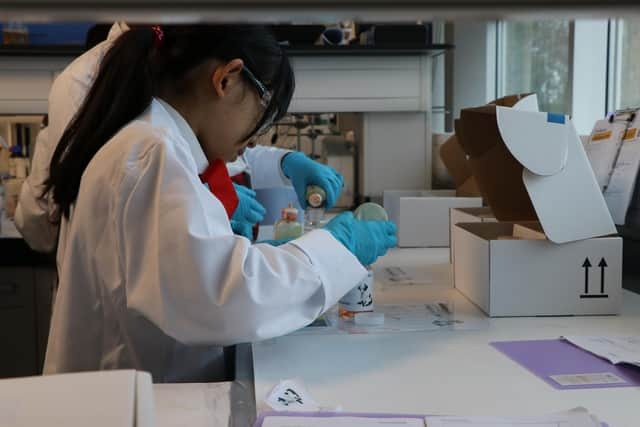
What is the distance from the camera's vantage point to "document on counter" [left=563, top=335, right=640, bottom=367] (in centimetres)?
105

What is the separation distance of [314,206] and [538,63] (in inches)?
95.6

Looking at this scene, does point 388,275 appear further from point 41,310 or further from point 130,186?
point 41,310

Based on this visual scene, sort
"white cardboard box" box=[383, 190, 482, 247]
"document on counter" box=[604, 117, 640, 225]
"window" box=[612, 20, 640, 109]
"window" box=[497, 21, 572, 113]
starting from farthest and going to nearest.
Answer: "window" box=[497, 21, 572, 113]
"window" box=[612, 20, 640, 109]
"white cardboard box" box=[383, 190, 482, 247]
"document on counter" box=[604, 117, 640, 225]

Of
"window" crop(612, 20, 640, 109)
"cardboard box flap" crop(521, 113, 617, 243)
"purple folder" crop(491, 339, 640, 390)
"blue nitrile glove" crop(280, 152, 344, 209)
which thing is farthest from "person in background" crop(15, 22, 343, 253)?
"window" crop(612, 20, 640, 109)

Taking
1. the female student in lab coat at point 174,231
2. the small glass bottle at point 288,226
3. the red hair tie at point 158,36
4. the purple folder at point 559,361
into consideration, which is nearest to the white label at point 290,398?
the female student in lab coat at point 174,231

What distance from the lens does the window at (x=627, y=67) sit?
2.87 metres

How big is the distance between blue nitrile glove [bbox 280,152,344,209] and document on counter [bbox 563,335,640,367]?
1.10 meters

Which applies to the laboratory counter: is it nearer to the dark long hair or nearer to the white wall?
the dark long hair

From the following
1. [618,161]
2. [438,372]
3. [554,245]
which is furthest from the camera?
[618,161]

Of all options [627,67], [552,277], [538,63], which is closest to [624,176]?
[552,277]

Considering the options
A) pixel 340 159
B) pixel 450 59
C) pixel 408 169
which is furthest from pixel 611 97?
pixel 450 59

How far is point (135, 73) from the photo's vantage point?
1.25 m

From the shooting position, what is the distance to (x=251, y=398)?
0.95 meters

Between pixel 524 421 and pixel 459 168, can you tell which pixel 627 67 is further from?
pixel 524 421
